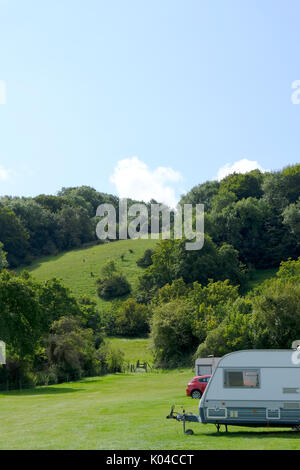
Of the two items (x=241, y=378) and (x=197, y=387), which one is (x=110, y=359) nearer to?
(x=197, y=387)

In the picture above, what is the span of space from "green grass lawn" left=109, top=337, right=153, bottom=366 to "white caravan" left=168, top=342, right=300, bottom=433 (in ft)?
153

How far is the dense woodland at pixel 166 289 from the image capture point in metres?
48.5

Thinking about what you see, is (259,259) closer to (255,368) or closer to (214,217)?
(214,217)

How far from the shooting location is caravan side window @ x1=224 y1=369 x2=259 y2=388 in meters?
17.9

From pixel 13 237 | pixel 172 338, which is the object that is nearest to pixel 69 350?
pixel 172 338

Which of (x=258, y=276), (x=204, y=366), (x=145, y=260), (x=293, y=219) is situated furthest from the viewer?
(x=145, y=260)

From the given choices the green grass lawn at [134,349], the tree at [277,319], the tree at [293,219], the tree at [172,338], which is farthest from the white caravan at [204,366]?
the tree at [293,219]

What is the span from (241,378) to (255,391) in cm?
60

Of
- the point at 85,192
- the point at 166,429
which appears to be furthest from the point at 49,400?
the point at 85,192

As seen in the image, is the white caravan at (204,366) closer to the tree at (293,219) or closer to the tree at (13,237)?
the tree at (293,219)

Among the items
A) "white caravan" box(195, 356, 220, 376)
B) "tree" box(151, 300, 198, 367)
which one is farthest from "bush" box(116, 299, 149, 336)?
"white caravan" box(195, 356, 220, 376)

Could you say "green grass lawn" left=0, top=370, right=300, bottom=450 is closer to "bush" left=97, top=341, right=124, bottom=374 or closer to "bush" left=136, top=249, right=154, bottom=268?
"bush" left=97, top=341, right=124, bottom=374

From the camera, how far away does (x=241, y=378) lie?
1798cm
